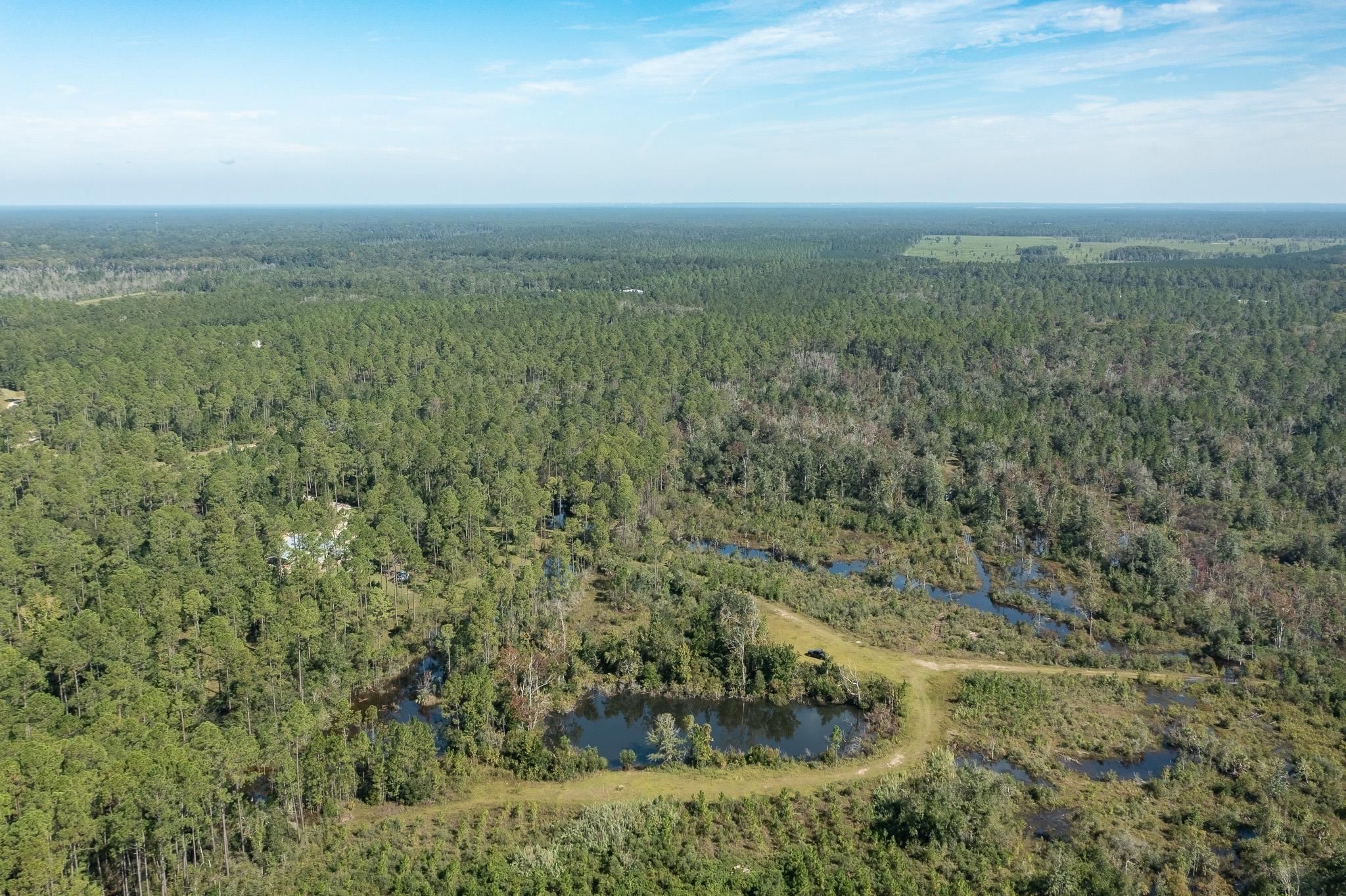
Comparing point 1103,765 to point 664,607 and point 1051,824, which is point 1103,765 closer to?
point 1051,824

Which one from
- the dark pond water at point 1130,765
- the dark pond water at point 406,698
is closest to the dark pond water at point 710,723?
the dark pond water at point 406,698

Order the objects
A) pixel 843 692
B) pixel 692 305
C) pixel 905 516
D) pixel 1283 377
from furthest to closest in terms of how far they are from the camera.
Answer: pixel 692 305 < pixel 1283 377 < pixel 905 516 < pixel 843 692

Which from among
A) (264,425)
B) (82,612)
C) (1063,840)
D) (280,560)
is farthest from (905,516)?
(264,425)

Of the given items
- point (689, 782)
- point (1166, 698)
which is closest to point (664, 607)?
point (689, 782)

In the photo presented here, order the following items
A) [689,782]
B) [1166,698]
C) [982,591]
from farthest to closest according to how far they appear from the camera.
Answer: [982,591] < [1166,698] < [689,782]

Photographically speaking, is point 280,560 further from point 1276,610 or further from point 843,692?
point 1276,610

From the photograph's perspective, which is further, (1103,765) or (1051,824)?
(1103,765)

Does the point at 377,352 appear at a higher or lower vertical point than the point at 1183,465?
higher
